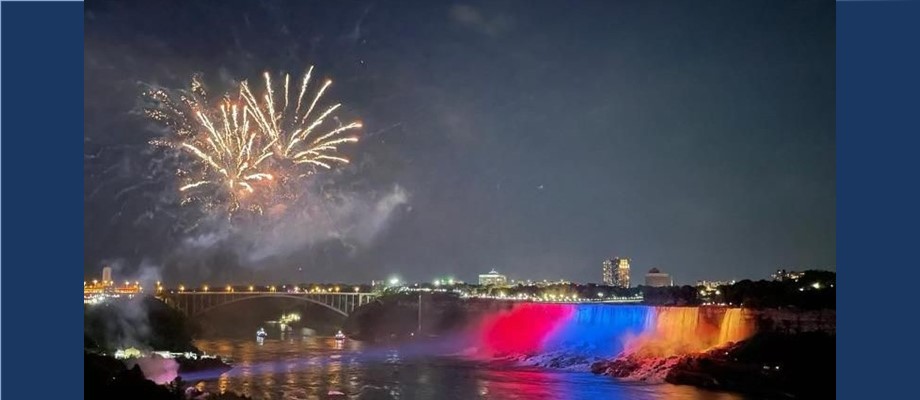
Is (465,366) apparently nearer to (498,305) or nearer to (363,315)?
(498,305)

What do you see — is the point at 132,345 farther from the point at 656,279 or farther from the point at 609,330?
the point at 656,279

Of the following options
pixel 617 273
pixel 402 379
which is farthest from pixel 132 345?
pixel 617 273

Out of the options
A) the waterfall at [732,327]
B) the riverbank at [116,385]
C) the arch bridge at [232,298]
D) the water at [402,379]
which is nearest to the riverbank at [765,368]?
the water at [402,379]

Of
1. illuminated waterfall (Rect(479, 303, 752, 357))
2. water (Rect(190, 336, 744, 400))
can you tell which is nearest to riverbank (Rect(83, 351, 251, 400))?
water (Rect(190, 336, 744, 400))

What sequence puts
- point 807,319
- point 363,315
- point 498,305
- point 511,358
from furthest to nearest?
point 363,315, point 498,305, point 511,358, point 807,319

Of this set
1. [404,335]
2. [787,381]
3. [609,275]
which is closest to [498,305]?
[404,335]

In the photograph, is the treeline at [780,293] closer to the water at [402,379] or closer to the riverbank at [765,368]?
the riverbank at [765,368]
